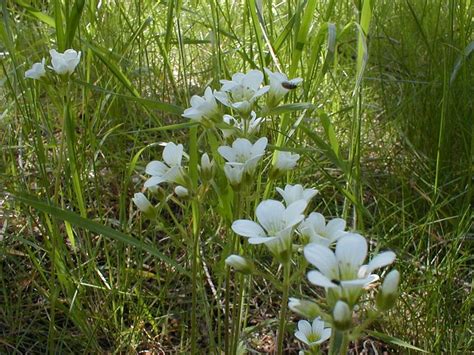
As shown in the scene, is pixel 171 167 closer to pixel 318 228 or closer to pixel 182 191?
pixel 182 191

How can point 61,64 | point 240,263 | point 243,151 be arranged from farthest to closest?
point 61,64 < point 243,151 < point 240,263

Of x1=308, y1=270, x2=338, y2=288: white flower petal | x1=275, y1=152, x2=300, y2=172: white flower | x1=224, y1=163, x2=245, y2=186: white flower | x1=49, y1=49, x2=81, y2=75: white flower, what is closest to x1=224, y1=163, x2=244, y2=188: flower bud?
x1=224, y1=163, x2=245, y2=186: white flower

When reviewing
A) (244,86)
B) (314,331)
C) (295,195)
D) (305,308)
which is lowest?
(314,331)

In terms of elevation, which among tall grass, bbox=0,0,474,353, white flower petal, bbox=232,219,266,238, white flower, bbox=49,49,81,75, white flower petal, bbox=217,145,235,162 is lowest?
tall grass, bbox=0,0,474,353

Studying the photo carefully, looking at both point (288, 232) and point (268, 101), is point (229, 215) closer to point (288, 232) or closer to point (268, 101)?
point (268, 101)

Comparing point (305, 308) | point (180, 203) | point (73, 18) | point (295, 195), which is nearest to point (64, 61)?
point (73, 18)

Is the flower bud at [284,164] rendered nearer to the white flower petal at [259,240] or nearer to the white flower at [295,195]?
the white flower at [295,195]

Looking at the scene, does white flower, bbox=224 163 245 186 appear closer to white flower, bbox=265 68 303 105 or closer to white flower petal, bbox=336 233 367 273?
white flower, bbox=265 68 303 105
